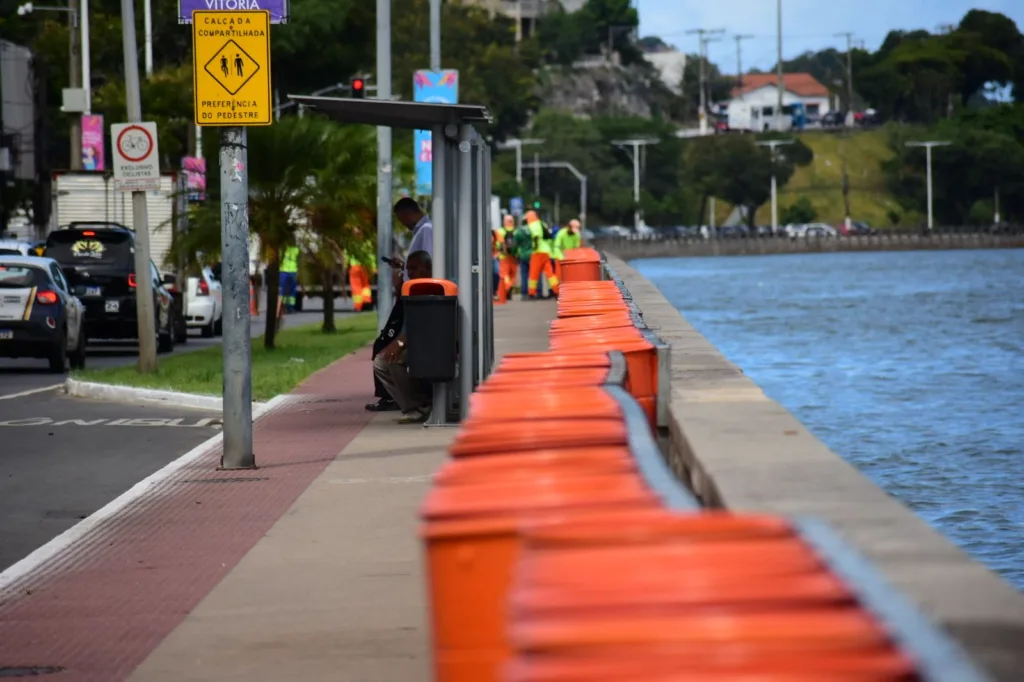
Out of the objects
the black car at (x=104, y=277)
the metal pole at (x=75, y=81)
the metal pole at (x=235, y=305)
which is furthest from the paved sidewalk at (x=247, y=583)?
the metal pole at (x=75, y=81)

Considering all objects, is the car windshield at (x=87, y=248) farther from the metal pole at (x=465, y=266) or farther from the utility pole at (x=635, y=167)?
the utility pole at (x=635, y=167)

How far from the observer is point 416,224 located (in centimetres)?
1766

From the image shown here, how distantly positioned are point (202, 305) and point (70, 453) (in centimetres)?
2179

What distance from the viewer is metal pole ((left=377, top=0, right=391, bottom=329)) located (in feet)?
93.9

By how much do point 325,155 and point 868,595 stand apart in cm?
2787

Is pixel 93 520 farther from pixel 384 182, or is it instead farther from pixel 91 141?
pixel 91 141

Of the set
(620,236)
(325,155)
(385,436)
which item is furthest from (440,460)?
(620,236)

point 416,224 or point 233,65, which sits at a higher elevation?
point 233,65

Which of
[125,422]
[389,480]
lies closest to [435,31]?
[125,422]

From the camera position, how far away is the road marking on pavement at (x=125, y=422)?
58.9 feet

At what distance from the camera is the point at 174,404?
2005 centimetres

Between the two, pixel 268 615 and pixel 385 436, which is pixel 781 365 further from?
pixel 268 615

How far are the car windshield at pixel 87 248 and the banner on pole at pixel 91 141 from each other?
19486 millimetres

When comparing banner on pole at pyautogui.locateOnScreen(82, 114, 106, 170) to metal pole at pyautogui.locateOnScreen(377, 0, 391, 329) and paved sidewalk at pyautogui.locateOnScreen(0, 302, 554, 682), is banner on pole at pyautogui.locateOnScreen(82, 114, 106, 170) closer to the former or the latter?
metal pole at pyautogui.locateOnScreen(377, 0, 391, 329)
